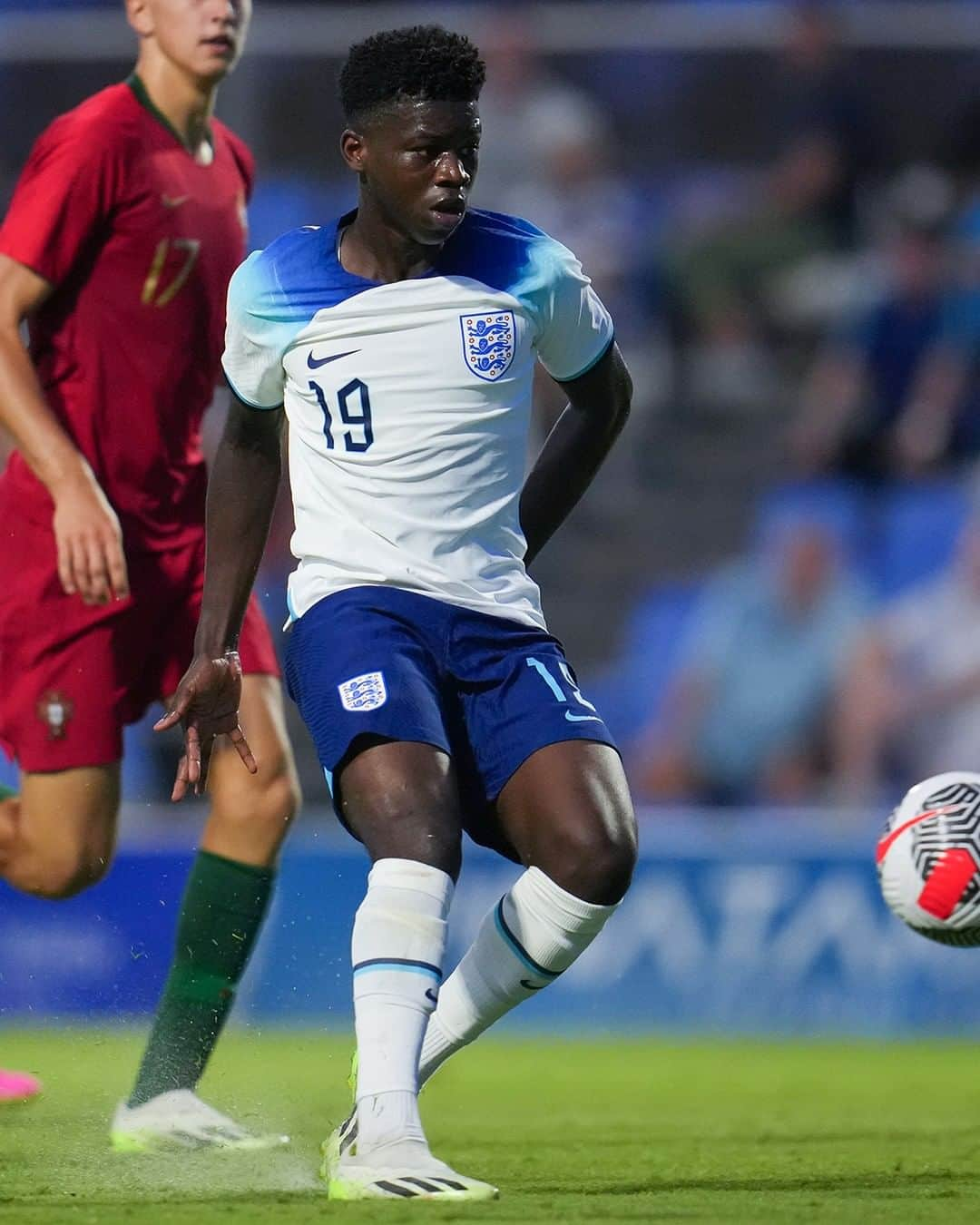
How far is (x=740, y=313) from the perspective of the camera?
12797 millimetres

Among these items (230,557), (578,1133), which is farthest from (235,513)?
(578,1133)

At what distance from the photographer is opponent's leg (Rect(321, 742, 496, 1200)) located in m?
4.09

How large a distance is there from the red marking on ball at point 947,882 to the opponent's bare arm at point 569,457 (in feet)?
3.83

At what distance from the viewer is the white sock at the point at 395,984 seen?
13.5 feet

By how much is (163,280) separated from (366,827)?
2.00m

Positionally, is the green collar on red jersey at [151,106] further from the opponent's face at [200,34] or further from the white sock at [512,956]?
the white sock at [512,956]

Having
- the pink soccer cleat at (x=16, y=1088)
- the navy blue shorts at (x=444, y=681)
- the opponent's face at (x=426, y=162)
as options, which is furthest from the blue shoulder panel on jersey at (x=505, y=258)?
the pink soccer cleat at (x=16, y=1088)

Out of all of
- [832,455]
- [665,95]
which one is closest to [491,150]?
[665,95]

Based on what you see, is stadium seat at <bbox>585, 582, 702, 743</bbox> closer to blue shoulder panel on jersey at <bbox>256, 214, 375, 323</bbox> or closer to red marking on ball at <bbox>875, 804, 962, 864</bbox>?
red marking on ball at <bbox>875, 804, 962, 864</bbox>

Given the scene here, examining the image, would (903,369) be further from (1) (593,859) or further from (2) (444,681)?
(1) (593,859)

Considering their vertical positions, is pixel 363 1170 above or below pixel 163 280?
below

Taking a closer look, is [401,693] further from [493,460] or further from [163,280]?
[163,280]

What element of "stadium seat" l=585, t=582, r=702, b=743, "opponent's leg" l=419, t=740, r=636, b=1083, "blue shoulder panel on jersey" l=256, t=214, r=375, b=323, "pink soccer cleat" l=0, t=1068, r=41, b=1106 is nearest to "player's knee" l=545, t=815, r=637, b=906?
"opponent's leg" l=419, t=740, r=636, b=1083

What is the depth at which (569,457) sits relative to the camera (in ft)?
16.9
